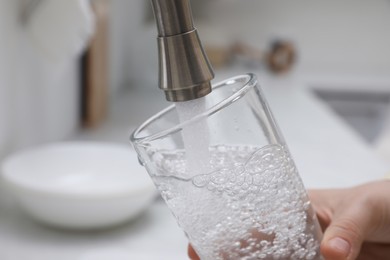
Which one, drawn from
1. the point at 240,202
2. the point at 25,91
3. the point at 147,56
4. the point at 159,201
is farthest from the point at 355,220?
the point at 147,56

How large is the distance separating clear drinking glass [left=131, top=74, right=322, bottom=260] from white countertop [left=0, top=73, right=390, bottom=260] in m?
0.35

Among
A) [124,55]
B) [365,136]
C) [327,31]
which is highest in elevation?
[124,55]

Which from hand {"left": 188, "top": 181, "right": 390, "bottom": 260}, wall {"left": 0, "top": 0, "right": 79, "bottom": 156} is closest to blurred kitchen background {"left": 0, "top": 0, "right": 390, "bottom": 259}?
wall {"left": 0, "top": 0, "right": 79, "bottom": 156}

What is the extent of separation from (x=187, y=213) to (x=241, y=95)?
0.11 metres

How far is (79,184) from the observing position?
3.05 ft

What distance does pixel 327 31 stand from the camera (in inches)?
111

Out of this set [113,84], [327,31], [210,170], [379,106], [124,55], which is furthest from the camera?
[327,31]

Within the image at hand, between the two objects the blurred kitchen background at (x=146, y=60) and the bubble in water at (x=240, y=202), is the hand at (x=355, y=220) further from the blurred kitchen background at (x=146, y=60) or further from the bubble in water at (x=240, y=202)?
the blurred kitchen background at (x=146, y=60)

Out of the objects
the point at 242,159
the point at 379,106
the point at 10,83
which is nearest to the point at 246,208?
the point at 242,159

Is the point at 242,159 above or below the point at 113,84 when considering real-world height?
above

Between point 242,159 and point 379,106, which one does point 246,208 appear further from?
point 379,106

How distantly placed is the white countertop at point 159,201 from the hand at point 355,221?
0.21 metres

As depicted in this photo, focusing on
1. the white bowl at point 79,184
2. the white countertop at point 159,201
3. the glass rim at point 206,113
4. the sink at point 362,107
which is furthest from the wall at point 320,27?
the glass rim at point 206,113

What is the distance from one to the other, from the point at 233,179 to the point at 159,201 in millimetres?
586
